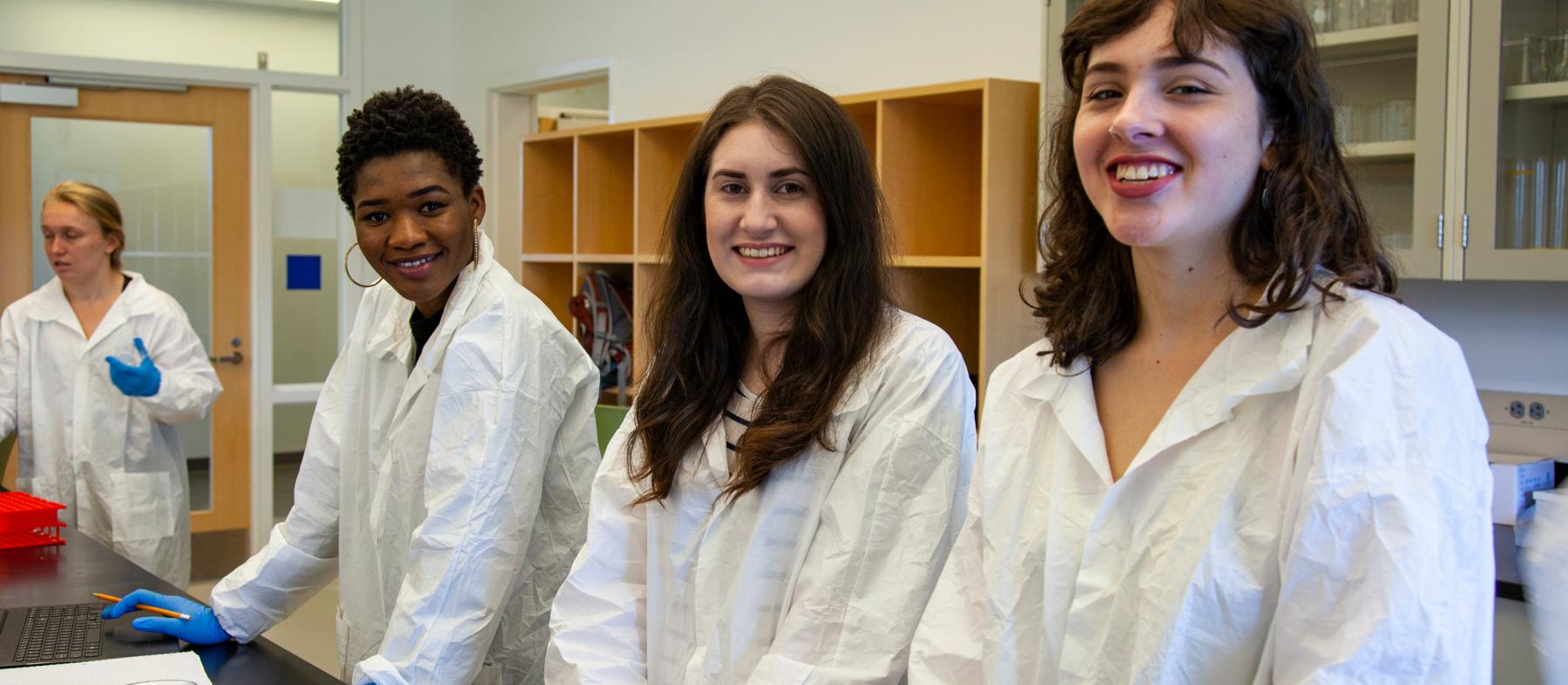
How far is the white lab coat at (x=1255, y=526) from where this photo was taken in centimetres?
87

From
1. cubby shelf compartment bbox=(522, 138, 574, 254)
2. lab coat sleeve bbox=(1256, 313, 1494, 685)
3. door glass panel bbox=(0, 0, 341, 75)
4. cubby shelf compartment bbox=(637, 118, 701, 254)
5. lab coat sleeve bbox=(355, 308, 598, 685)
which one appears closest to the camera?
lab coat sleeve bbox=(1256, 313, 1494, 685)

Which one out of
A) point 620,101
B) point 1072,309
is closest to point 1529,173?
point 1072,309

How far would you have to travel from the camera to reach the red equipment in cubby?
2.36 metres

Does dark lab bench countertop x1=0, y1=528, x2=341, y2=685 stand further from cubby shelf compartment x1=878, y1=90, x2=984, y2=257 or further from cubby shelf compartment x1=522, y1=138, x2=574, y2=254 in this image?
cubby shelf compartment x1=522, y1=138, x2=574, y2=254

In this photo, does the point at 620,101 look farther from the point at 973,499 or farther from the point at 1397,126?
the point at 973,499

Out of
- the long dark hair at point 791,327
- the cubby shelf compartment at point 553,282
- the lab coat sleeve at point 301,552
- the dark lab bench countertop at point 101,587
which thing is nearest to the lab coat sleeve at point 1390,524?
the long dark hair at point 791,327

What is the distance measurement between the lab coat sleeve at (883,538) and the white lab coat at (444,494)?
46 centimetres

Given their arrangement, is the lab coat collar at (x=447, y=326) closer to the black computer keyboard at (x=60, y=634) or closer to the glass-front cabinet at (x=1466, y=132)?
the black computer keyboard at (x=60, y=634)

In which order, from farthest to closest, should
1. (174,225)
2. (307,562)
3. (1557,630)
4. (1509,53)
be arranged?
(174,225) < (1509,53) < (307,562) < (1557,630)

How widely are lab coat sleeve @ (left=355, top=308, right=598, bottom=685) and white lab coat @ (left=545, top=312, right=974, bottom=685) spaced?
5.6 inches

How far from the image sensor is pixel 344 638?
1908 mm

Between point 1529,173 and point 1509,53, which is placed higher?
point 1509,53

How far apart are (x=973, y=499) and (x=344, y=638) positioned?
1.15m

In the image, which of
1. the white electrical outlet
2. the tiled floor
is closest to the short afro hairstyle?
the white electrical outlet
